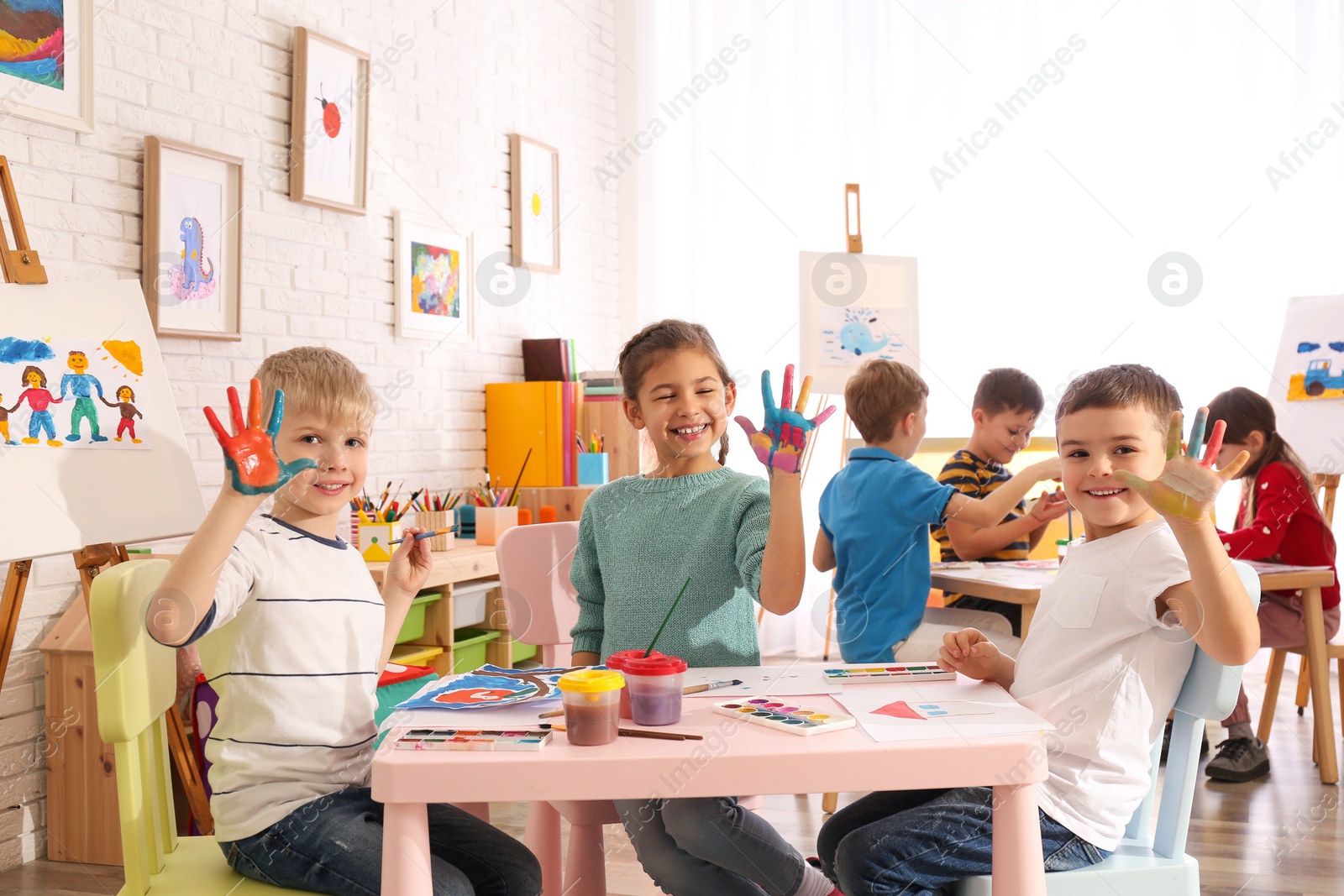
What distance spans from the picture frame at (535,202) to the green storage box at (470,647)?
166 cm

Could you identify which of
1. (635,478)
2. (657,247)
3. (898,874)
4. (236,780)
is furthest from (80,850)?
(657,247)

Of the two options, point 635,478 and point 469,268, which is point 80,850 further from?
point 469,268

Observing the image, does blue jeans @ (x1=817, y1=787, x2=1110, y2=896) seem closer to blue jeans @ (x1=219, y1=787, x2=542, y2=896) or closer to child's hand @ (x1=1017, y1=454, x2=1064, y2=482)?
blue jeans @ (x1=219, y1=787, x2=542, y2=896)

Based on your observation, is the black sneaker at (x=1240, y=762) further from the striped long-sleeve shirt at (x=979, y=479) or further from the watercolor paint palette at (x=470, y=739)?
the watercolor paint palette at (x=470, y=739)

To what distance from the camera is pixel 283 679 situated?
4.54 ft

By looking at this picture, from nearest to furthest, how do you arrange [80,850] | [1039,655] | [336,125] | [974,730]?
[974,730] < [1039,655] < [80,850] < [336,125]

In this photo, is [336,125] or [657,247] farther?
[657,247]

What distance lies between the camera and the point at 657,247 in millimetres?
5199

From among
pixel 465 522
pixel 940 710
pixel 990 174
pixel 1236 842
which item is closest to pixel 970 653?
pixel 940 710

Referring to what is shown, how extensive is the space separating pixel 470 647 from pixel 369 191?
157 centimetres

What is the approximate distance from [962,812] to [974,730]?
184mm

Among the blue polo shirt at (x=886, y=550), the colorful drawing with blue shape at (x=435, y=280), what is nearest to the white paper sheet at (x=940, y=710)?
the blue polo shirt at (x=886, y=550)

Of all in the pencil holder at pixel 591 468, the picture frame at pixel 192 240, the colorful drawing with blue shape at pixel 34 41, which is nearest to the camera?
the colorful drawing with blue shape at pixel 34 41

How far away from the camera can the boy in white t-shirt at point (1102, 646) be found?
1234 mm
